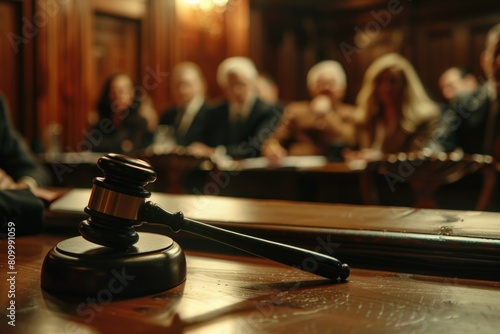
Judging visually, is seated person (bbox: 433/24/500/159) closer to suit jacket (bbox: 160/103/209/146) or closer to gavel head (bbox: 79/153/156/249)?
suit jacket (bbox: 160/103/209/146)

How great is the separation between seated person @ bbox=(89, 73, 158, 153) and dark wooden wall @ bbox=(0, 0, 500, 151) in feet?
2.47

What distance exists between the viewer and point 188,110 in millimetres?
5547

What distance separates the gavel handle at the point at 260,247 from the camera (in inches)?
24.9

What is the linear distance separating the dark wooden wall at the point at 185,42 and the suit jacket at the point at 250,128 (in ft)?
6.01

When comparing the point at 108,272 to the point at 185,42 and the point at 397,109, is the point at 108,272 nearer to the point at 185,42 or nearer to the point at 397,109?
the point at 397,109

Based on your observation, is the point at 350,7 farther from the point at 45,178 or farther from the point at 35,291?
the point at 35,291

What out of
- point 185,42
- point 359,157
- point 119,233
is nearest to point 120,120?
point 185,42

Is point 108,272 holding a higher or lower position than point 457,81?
lower

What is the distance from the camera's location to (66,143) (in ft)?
19.6

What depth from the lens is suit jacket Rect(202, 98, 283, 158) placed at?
4.90 meters

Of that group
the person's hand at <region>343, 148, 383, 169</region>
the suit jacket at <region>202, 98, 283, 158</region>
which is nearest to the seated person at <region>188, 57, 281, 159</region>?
the suit jacket at <region>202, 98, 283, 158</region>

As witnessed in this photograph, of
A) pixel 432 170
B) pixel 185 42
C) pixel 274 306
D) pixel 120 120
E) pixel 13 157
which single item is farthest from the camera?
pixel 185 42

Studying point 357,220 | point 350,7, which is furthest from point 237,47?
point 357,220

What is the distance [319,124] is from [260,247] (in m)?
4.50
